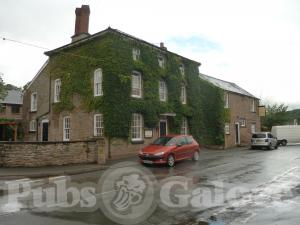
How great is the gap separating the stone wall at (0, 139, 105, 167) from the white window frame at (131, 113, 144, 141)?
190 inches

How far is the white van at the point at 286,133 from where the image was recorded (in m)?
37.7

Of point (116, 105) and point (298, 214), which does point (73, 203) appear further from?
point (116, 105)

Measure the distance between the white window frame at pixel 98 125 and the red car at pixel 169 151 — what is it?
16.5ft

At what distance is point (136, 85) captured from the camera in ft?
74.9

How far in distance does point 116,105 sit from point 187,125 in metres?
9.59

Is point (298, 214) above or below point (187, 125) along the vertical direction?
below

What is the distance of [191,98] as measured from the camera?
93.1 feet

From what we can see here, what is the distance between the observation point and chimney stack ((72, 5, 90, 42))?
2430 centimetres

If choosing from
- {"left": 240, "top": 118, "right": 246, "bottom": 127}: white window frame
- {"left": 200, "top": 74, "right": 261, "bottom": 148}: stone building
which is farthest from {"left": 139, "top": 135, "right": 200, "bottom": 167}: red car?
{"left": 240, "top": 118, "right": 246, "bottom": 127}: white window frame

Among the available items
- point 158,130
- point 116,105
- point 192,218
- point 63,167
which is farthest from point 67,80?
point 192,218

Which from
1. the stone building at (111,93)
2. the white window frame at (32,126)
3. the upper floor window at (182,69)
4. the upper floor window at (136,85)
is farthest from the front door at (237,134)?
the white window frame at (32,126)

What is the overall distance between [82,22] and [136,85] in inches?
274

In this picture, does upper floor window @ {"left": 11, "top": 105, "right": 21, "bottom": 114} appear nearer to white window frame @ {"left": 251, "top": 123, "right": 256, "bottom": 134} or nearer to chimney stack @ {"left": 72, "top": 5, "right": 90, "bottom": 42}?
chimney stack @ {"left": 72, "top": 5, "right": 90, "bottom": 42}

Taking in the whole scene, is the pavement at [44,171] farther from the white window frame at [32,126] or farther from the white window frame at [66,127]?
the white window frame at [32,126]
